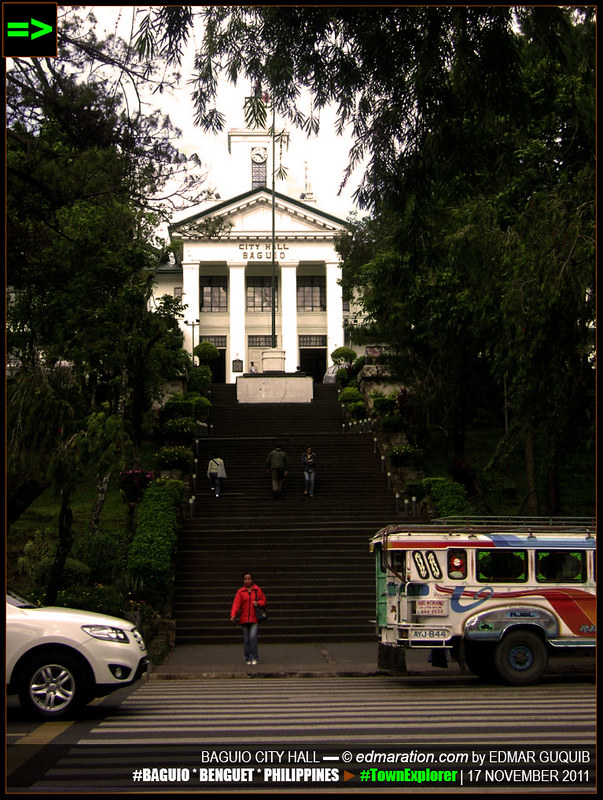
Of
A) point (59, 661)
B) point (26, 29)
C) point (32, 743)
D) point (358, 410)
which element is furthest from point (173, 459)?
point (26, 29)

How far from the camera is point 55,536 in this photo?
25047 mm

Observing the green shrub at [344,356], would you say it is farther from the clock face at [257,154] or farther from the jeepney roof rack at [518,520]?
the jeepney roof rack at [518,520]

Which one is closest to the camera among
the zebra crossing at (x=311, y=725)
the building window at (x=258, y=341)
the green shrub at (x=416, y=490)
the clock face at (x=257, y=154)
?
the zebra crossing at (x=311, y=725)

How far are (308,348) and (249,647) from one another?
4979 centimetres

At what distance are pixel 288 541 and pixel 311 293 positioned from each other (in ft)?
146

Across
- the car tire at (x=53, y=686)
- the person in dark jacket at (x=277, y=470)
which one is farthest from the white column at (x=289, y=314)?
the car tire at (x=53, y=686)

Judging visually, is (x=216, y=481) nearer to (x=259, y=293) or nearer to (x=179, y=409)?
(x=179, y=409)

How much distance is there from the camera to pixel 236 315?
2534 inches

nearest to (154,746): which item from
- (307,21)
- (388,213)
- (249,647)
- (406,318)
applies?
(388,213)

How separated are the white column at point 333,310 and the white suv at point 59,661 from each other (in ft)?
179

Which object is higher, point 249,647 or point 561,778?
point 561,778

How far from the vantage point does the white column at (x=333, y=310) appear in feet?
214

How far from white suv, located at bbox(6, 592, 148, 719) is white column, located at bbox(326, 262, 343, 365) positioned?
54.5 metres

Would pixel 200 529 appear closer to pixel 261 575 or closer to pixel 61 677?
pixel 261 575
